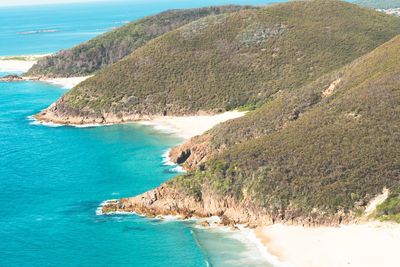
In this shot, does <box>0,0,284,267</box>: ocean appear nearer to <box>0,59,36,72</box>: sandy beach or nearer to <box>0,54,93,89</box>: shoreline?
<box>0,54,93,89</box>: shoreline

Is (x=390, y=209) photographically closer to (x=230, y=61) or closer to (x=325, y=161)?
(x=325, y=161)

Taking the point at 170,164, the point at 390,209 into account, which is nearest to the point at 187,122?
the point at 170,164

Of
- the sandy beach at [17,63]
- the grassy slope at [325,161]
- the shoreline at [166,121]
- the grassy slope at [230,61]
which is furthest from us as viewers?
the sandy beach at [17,63]

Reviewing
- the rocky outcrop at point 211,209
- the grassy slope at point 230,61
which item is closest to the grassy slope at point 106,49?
the grassy slope at point 230,61

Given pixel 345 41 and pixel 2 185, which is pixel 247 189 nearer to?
pixel 2 185

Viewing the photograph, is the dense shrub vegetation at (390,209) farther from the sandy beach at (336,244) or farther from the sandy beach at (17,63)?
the sandy beach at (17,63)

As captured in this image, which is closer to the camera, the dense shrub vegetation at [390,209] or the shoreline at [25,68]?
the dense shrub vegetation at [390,209]

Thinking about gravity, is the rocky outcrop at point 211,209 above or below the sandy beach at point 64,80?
below

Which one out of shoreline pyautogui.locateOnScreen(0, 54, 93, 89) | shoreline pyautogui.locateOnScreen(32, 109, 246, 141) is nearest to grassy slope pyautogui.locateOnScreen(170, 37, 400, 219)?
shoreline pyautogui.locateOnScreen(32, 109, 246, 141)
